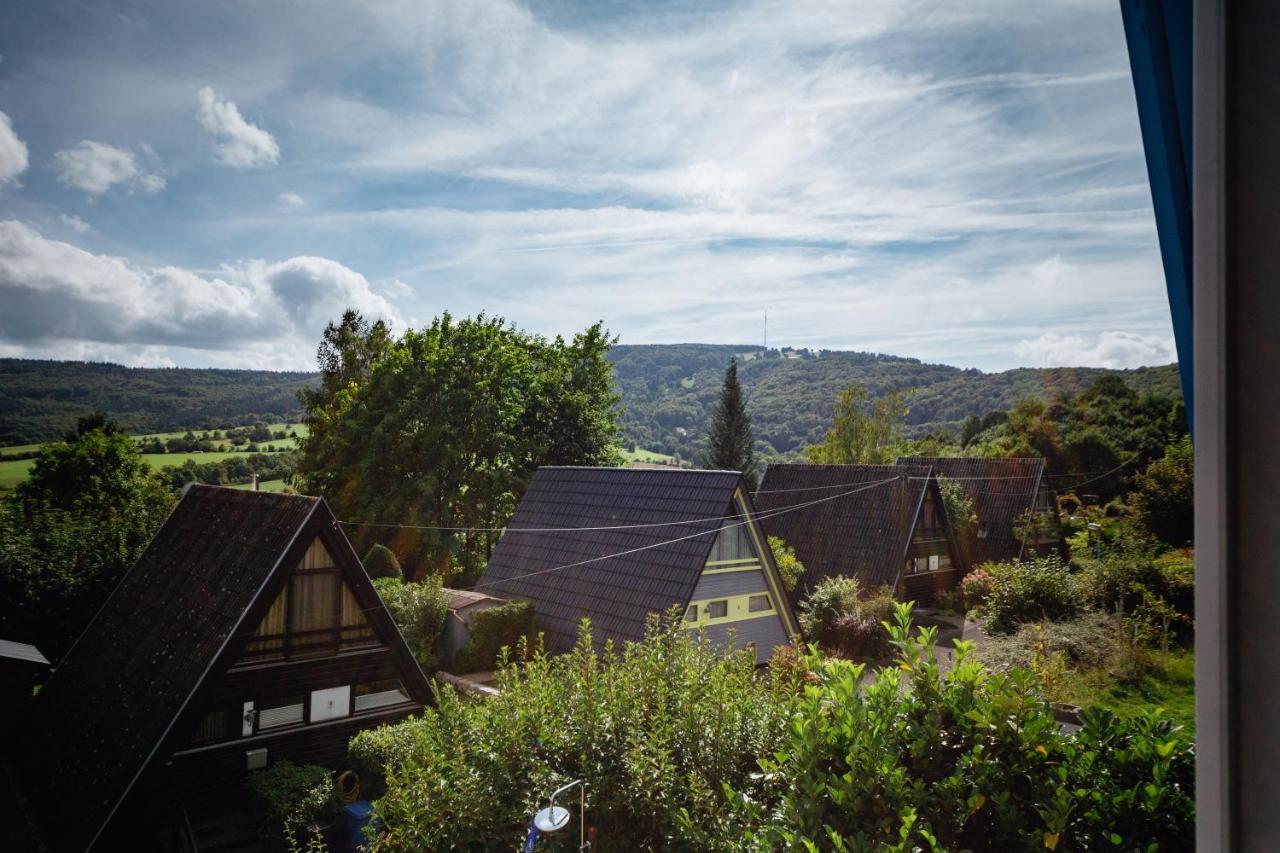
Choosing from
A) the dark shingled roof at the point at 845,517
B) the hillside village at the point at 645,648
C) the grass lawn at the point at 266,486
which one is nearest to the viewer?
the hillside village at the point at 645,648

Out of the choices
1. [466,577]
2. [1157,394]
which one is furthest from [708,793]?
[466,577]

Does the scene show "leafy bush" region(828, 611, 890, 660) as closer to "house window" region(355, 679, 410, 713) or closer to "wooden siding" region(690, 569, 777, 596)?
"wooden siding" region(690, 569, 777, 596)

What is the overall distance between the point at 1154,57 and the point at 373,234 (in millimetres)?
4032

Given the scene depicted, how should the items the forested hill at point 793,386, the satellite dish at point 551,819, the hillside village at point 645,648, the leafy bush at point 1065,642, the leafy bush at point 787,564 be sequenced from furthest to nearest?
1. the leafy bush at point 787,564
2. the forested hill at point 793,386
3. the leafy bush at point 1065,642
4. the satellite dish at point 551,819
5. the hillside village at point 645,648

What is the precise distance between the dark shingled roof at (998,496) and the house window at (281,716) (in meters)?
3.52

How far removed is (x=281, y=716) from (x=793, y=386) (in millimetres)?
4349

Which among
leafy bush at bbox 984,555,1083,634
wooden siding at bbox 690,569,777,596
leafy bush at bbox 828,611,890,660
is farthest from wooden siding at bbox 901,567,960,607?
wooden siding at bbox 690,569,777,596

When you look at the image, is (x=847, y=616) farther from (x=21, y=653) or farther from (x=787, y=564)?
(x=21, y=653)

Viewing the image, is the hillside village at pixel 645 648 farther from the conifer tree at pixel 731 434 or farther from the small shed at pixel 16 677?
the conifer tree at pixel 731 434

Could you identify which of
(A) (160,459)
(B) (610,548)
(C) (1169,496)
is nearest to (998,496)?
(C) (1169,496)

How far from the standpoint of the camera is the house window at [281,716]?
3.67m

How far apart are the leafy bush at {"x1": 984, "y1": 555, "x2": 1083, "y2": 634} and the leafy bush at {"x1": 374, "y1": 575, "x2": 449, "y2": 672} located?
14.3ft

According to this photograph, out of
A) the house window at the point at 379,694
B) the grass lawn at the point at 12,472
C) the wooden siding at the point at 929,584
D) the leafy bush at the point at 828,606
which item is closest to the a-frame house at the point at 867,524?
the wooden siding at the point at 929,584

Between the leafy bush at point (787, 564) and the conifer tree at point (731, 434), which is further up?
the conifer tree at point (731, 434)
